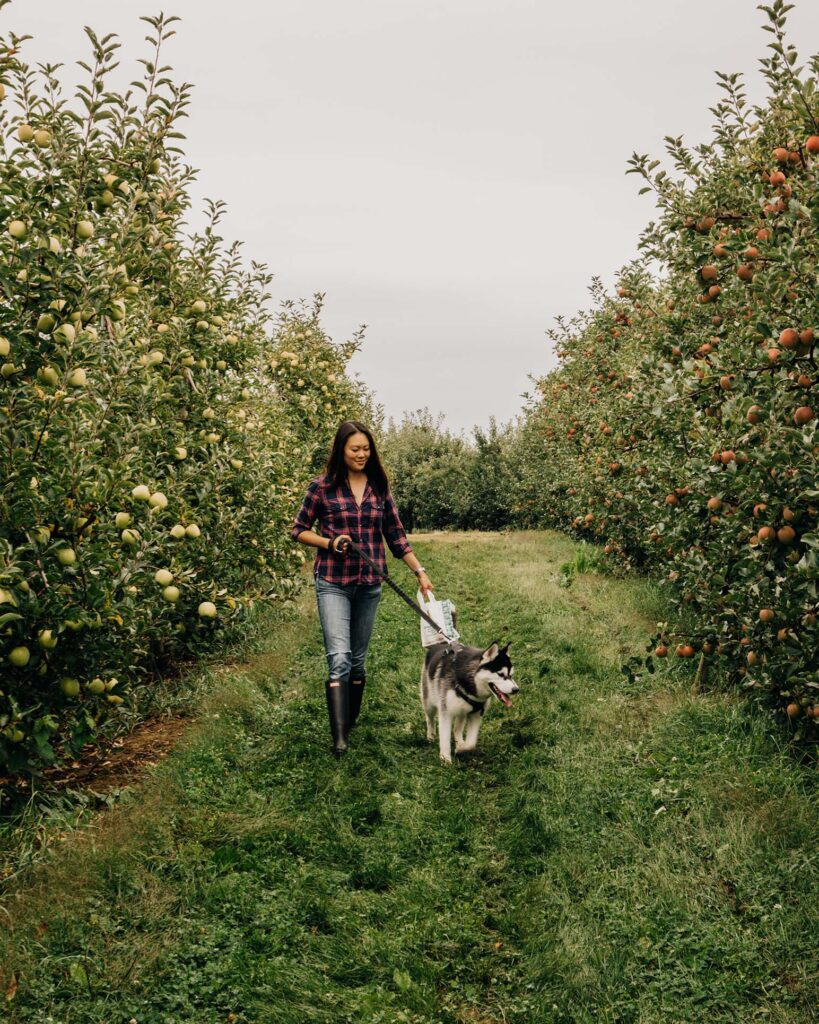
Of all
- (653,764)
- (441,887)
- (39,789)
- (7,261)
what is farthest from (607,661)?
(7,261)

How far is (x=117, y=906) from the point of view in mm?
3609

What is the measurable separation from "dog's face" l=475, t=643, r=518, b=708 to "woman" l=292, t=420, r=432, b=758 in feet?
2.38

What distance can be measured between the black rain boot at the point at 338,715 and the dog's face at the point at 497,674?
37.7 inches

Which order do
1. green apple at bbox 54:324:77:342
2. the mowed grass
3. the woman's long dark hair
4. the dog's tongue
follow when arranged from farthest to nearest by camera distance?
the woman's long dark hair < the dog's tongue < green apple at bbox 54:324:77:342 < the mowed grass

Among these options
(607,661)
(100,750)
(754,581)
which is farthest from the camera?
(607,661)

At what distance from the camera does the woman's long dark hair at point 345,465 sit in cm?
569

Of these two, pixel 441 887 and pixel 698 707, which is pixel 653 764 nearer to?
pixel 698 707

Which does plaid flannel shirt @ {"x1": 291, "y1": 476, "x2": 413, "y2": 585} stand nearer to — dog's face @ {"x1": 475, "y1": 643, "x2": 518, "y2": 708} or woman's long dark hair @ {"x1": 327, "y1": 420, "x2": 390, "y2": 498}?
woman's long dark hair @ {"x1": 327, "y1": 420, "x2": 390, "y2": 498}

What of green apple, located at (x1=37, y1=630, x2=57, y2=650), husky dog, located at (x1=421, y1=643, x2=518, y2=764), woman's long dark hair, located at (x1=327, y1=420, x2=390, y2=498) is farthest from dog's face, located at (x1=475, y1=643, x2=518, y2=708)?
green apple, located at (x1=37, y1=630, x2=57, y2=650)

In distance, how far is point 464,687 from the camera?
18.3 ft

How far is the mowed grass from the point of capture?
3.18 metres

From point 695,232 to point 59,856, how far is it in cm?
550

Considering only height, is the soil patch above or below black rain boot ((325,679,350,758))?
below

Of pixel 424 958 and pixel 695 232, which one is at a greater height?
pixel 695 232
